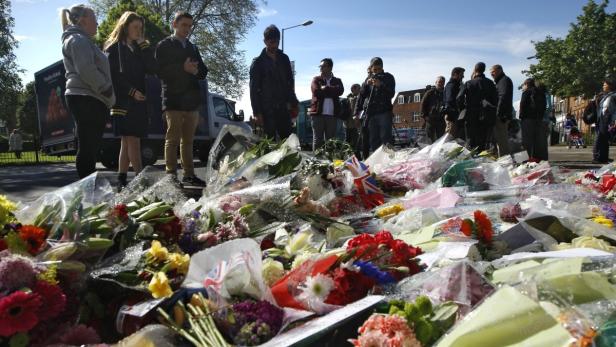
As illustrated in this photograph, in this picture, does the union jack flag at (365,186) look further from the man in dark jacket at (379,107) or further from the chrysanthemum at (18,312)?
the man in dark jacket at (379,107)

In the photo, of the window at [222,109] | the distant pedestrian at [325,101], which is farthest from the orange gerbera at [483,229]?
the window at [222,109]

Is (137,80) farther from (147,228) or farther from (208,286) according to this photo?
(208,286)

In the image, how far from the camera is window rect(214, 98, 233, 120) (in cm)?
1428

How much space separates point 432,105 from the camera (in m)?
10.1

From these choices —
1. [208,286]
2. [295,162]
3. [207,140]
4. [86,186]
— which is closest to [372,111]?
[295,162]

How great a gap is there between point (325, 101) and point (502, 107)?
2790 mm

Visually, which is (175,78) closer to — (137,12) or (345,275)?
(345,275)

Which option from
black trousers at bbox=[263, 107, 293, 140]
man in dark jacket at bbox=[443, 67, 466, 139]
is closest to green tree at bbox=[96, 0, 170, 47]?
man in dark jacket at bbox=[443, 67, 466, 139]

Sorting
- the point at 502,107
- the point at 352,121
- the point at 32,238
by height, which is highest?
the point at 502,107

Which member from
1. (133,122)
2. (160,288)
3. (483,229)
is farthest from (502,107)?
(160,288)

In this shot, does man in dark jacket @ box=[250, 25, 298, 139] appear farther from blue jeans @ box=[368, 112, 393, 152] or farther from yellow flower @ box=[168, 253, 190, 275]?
yellow flower @ box=[168, 253, 190, 275]

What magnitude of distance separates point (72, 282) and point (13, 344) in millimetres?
272

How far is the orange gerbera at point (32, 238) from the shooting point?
1565 millimetres

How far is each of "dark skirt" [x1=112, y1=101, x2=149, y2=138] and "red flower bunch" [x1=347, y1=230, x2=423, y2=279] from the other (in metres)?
3.48
